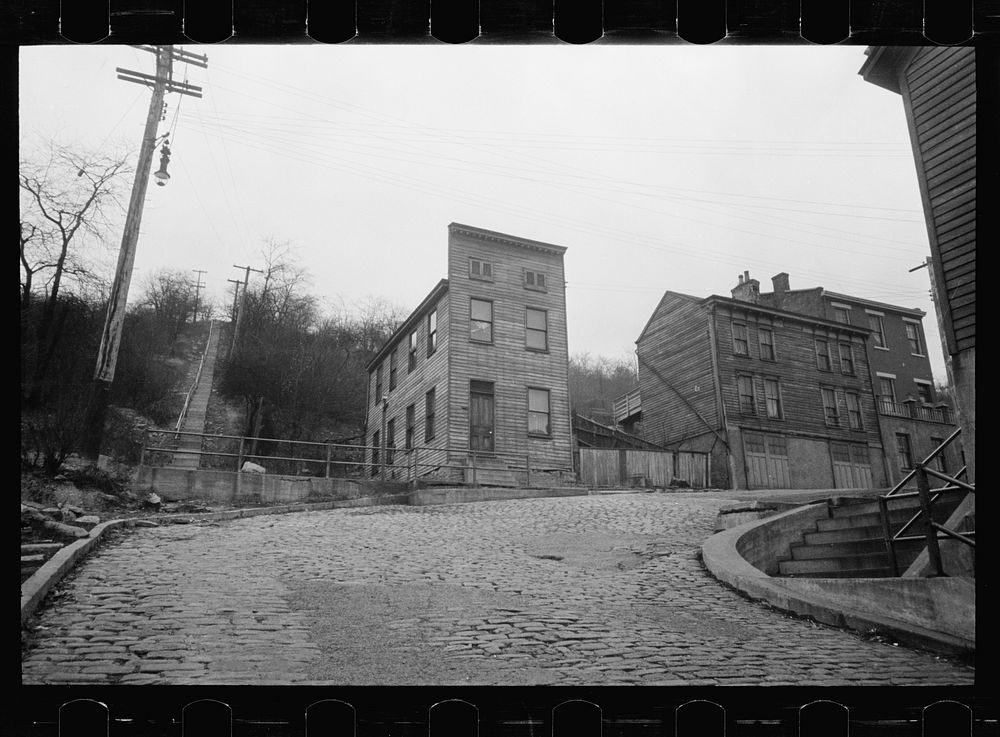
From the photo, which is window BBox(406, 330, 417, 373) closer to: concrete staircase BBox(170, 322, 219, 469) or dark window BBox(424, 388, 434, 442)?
dark window BBox(424, 388, 434, 442)

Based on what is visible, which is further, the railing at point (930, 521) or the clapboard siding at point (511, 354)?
the clapboard siding at point (511, 354)

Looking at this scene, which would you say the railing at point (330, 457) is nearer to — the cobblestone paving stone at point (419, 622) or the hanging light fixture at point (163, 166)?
the cobblestone paving stone at point (419, 622)

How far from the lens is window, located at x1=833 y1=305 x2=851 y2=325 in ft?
45.7

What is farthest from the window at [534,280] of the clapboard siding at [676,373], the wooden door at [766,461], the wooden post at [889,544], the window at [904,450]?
the wooden post at [889,544]

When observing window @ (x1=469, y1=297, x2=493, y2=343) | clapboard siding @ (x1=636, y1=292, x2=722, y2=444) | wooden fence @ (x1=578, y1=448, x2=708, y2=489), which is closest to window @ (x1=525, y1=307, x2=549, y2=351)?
window @ (x1=469, y1=297, x2=493, y2=343)

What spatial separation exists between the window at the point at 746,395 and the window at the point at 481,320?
21.5 feet

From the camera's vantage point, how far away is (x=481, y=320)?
1391 centimetres

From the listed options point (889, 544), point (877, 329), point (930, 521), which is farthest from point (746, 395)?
point (930, 521)

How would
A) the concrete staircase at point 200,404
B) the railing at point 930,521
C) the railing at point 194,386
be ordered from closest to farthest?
the railing at point 930,521, the railing at point 194,386, the concrete staircase at point 200,404

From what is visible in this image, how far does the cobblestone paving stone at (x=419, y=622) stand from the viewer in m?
2.80

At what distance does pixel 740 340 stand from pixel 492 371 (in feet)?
21.6

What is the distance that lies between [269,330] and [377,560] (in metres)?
2.16

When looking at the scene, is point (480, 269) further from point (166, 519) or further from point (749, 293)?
point (166, 519)
